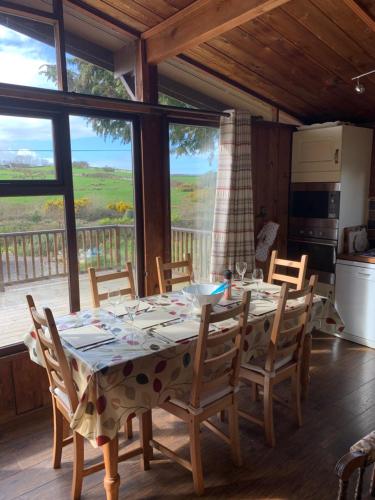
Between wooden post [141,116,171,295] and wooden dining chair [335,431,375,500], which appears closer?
wooden dining chair [335,431,375,500]

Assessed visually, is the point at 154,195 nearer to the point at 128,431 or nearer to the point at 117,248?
the point at 117,248

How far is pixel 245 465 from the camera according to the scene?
2.20 metres

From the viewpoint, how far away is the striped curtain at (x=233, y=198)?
11.4ft

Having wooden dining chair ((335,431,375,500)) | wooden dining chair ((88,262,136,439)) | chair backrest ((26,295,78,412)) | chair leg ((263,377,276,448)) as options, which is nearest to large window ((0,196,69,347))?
wooden dining chair ((88,262,136,439))

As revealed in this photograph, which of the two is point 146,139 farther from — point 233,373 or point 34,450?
point 34,450

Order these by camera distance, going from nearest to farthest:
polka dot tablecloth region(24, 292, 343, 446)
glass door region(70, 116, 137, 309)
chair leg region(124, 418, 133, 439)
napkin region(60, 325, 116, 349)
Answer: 1. polka dot tablecloth region(24, 292, 343, 446)
2. napkin region(60, 325, 116, 349)
3. chair leg region(124, 418, 133, 439)
4. glass door region(70, 116, 137, 309)

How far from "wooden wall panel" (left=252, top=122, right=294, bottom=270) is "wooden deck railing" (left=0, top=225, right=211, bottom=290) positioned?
3.60 ft

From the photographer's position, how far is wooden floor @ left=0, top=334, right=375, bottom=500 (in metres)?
2.01

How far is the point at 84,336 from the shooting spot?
2006mm

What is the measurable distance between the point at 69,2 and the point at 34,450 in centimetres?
297

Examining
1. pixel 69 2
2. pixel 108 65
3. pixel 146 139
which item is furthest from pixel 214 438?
pixel 69 2

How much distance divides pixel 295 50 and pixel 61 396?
2.89 m

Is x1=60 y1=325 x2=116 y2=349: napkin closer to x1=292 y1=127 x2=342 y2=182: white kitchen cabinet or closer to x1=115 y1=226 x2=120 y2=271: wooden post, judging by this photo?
x1=115 y1=226 x2=120 y2=271: wooden post

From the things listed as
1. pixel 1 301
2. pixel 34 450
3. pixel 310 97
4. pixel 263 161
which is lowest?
pixel 34 450
